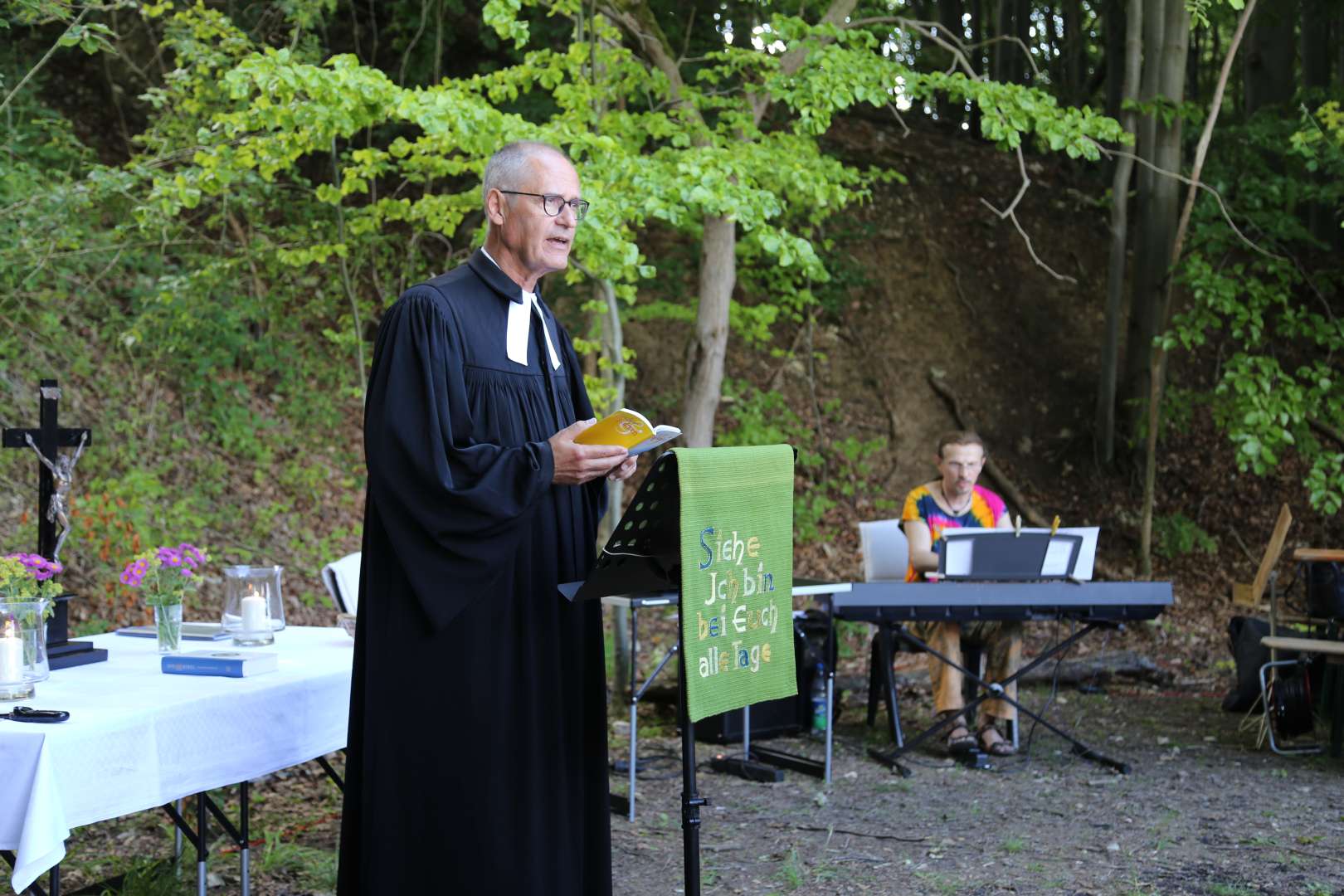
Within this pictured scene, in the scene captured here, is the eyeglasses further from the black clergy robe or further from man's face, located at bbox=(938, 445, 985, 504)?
man's face, located at bbox=(938, 445, 985, 504)

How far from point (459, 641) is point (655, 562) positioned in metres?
0.44

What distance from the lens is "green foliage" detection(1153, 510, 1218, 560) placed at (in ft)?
34.2

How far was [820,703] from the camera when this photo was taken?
677cm

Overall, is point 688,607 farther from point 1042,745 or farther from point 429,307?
point 1042,745

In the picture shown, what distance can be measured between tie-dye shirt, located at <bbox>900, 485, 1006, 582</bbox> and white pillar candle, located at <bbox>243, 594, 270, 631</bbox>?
3.76 meters

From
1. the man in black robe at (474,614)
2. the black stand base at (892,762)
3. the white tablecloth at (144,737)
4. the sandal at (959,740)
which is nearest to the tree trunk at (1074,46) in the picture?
the sandal at (959,740)

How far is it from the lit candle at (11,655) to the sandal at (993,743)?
4635 millimetres

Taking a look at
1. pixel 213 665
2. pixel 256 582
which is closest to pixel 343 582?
pixel 256 582

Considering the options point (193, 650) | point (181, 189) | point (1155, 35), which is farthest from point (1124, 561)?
point (193, 650)

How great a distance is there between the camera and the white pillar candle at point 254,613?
11.6 feet

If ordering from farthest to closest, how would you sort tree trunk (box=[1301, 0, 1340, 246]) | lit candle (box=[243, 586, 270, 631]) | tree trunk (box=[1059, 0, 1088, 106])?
tree trunk (box=[1059, 0, 1088, 106]) → tree trunk (box=[1301, 0, 1340, 246]) → lit candle (box=[243, 586, 270, 631])

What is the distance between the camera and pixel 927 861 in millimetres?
4555

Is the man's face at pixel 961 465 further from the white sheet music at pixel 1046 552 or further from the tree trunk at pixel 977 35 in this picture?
the tree trunk at pixel 977 35

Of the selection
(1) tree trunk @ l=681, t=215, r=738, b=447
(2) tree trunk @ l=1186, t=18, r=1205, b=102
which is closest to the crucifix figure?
(1) tree trunk @ l=681, t=215, r=738, b=447
